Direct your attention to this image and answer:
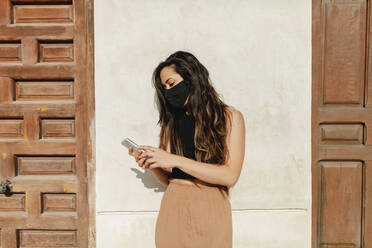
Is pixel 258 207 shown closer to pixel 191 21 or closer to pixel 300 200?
pixel 300 200

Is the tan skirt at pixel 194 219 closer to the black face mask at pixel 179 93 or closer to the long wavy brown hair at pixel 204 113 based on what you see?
the long wavy brown hair at pixel 204 113

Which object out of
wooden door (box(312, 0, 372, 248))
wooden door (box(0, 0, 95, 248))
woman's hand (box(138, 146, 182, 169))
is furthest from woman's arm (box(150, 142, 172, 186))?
wooden door (box(312, 0, 372, 248))

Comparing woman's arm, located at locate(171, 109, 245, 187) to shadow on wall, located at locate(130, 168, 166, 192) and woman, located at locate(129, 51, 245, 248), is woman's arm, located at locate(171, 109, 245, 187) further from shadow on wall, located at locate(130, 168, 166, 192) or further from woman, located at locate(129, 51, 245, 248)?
shadow on wall, located at locate(130, 168, 166, 192)

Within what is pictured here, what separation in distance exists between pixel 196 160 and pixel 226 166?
21 centimetres

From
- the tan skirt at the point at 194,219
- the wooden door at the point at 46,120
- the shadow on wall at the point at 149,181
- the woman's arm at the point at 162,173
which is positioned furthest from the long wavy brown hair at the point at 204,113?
the wooden door at the point at 46,120

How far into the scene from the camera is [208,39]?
219 cm

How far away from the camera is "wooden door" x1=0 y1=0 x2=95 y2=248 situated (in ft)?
7.41

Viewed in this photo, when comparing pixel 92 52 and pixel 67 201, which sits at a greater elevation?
pixel 92 52

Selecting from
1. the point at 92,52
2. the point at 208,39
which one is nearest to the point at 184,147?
the point at 208,39

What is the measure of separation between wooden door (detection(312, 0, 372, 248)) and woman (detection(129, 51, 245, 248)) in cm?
110

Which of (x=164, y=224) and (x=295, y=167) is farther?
(x=295, y=167)

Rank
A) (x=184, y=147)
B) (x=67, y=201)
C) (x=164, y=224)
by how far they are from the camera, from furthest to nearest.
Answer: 1. (x=67, y=201)
2. (x=184, y=147)
3. (x=164, y=224)

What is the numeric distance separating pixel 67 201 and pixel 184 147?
1304 millimetres

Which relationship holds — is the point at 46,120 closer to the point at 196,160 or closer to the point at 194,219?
the point at 196,160
